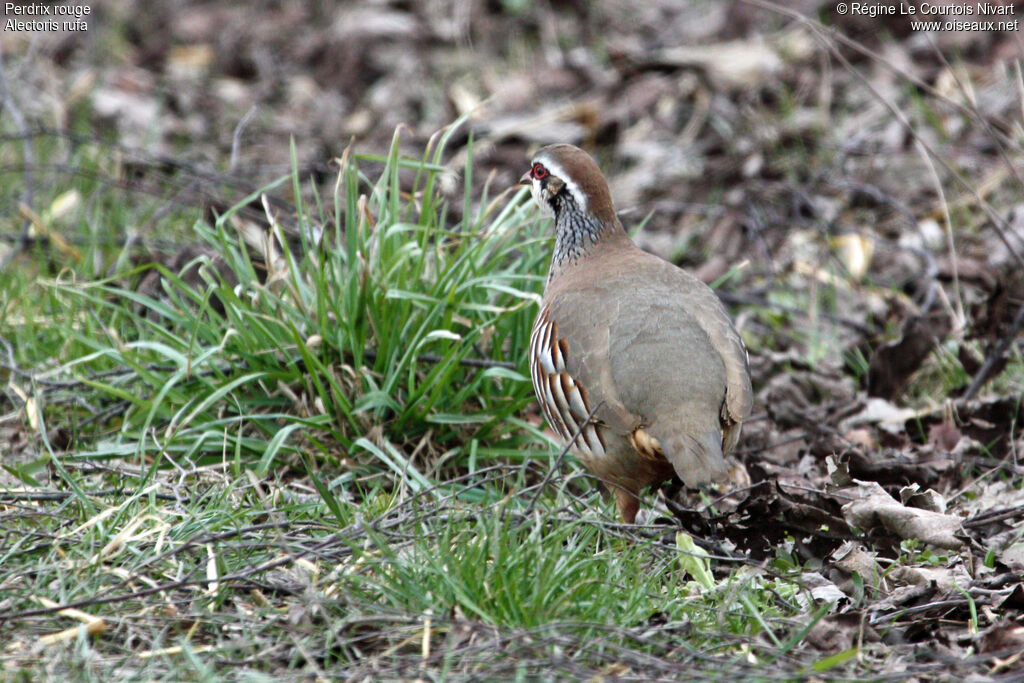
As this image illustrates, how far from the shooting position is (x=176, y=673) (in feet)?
8.55

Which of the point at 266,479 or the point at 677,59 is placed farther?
the point at 677,59

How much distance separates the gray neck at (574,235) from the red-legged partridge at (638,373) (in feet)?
0.47

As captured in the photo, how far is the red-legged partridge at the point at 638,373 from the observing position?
346 centimetres

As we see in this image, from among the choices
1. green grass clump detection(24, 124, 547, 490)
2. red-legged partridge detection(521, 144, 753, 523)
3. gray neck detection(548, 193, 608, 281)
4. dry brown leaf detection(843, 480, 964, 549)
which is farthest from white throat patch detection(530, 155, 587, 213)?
dry brown leaf detection(843, 480, 964, 549)

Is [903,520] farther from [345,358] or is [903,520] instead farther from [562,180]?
[345,358]

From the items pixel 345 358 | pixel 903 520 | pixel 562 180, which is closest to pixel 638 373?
pixel 903 520

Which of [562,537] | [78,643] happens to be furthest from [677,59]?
[78,643]

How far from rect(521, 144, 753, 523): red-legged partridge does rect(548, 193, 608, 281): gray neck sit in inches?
5.7

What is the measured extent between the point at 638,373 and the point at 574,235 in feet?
3.00

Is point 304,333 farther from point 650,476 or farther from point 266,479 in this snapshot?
point 650,476

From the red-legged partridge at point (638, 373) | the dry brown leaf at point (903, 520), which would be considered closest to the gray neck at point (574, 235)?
the red-legged partridge at point (638, 373)

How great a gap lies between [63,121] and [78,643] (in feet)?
17.9

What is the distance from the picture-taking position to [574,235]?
4.31 metres

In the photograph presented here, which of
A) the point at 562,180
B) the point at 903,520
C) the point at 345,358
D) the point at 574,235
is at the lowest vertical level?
the point at 903,520
